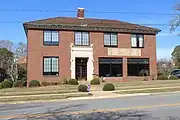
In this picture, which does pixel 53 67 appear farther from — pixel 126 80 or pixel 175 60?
pixel 175 60

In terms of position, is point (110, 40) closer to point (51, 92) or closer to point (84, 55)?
point (84, 55)

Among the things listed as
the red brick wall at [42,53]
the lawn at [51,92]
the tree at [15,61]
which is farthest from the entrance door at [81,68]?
the tree at [15,61]

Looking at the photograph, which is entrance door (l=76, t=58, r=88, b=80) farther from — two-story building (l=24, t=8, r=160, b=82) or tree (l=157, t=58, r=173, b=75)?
tree (l=157, t=58, r=173, b=75)

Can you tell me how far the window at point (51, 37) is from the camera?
39875 millimetres

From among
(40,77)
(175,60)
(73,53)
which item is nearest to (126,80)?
(73,53)

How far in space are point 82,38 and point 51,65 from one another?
5.23 metres

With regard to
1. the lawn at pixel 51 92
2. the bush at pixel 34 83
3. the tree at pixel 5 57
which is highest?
the tree at pixel 5 57

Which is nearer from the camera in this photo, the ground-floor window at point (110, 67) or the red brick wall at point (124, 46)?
the red brick wall at point (124, 46)

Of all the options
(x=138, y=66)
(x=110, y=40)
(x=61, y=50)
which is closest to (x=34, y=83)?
(x=61, y=50)

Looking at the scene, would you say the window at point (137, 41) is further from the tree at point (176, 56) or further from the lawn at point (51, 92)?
the tree at point (176, 56)

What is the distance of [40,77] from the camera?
39250mm

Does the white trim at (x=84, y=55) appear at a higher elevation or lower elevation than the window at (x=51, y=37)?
lower

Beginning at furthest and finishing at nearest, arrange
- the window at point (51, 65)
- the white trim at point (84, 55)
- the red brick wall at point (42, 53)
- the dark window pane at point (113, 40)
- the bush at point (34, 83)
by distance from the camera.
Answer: the dark window pane at point (113, 40) < the white trim at point (84, 55) < the window at point (51, 65) < the red brick wall at point (42, 53) < the bush at point (34, 83)

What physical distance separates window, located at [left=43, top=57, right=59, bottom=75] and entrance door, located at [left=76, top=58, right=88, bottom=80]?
2.75m
